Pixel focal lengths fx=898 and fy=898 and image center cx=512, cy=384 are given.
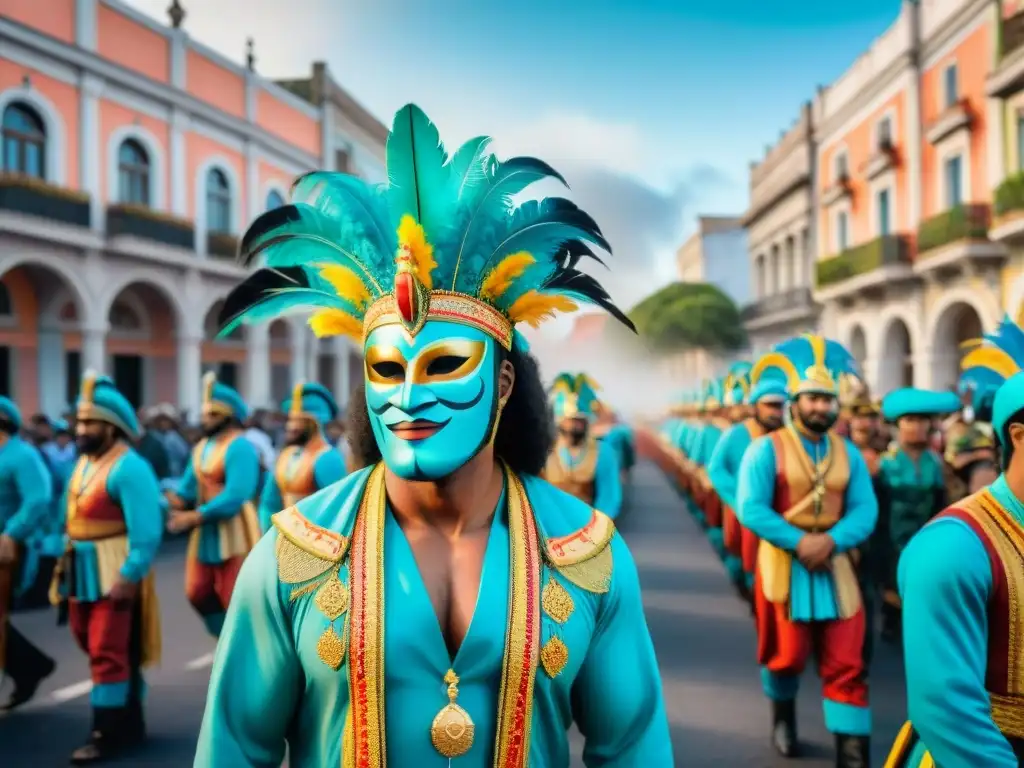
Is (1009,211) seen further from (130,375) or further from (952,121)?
(130,375)

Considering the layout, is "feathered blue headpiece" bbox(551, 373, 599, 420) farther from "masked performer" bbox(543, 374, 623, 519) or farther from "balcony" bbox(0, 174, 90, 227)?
"balcony" bbox(0, 174, 90, 227)

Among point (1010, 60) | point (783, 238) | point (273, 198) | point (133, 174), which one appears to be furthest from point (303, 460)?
point (783, 238)

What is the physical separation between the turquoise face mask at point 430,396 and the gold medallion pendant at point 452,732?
1.61 feet

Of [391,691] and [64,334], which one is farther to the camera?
[64,334]

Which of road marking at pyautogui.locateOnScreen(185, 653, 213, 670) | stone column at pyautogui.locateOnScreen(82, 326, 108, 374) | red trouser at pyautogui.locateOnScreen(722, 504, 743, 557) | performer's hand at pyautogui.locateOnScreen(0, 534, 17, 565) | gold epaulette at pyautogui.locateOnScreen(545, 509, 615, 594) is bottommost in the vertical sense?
road marking at pyautogui.locateOnScreen(185, 653, 213, 670)

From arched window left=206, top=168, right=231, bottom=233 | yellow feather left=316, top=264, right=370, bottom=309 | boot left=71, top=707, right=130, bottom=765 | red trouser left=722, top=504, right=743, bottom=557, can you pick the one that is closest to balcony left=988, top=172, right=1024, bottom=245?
red trouser left=722, top=504, right=743, bottom=557

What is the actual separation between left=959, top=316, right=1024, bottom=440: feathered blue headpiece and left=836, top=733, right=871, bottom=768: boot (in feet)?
7.41

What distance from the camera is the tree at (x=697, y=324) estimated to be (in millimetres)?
39594

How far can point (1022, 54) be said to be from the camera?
1573cm

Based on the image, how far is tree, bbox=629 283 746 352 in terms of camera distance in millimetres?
39594

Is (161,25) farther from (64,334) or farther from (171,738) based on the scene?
(171,738)

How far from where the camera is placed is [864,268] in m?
23.1

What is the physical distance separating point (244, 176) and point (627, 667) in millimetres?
23648

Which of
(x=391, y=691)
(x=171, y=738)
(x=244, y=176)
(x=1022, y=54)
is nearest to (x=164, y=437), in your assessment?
(x=171, y=738)
